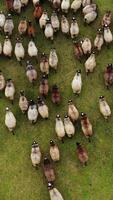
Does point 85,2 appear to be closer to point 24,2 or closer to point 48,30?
point 48,30

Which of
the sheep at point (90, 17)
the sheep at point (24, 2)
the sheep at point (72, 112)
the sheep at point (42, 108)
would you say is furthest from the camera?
the sheep at point (24, 2)

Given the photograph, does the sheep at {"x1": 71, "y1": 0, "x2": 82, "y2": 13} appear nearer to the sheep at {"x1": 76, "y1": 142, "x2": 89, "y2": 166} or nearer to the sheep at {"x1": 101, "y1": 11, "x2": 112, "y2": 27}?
the sheep at {"x1": 101, "y1": 11, "x2": 112, "y2": 27}

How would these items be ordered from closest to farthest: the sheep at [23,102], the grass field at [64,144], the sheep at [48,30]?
the grass field at [64,144]
the sheep at [23,102]
the sheep at [48,30]

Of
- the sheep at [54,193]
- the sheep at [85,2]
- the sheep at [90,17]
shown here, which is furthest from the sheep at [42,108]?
the sheep at [85,2]

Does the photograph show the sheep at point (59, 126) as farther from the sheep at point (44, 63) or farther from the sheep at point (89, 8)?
the sheep at point (89, 8)

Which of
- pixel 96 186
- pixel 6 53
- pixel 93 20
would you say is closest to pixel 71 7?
pixel 93 20

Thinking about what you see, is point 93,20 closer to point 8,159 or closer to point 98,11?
point 98,11

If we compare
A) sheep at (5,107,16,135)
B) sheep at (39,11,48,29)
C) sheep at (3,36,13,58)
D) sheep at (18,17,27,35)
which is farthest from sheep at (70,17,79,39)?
sheep at (5,107,16,135)
